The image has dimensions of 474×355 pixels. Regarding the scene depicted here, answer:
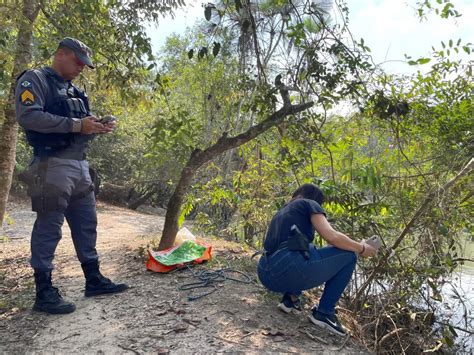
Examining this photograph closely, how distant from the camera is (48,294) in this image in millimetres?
3021

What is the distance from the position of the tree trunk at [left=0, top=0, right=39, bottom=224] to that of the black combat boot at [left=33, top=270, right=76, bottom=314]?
2.28 metres

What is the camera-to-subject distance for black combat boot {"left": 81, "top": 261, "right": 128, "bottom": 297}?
3.32 m

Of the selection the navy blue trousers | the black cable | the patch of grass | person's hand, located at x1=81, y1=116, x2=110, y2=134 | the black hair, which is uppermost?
person's hand, located at x1=81, y1=116, x2=110, y2=134

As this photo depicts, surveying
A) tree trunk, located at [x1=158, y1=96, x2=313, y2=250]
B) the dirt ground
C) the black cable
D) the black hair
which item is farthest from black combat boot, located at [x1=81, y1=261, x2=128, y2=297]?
the black hair

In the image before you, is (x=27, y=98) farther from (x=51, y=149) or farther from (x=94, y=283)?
(x=94, y=283)

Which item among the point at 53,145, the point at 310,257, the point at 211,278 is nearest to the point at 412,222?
the point at 310,257

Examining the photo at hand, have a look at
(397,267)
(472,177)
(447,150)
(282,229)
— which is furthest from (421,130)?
(282,229)

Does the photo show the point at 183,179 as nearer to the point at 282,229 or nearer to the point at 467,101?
the point at 282,229

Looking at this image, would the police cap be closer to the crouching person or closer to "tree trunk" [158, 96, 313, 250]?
"tree trunk" [158, 96, 313, 250]

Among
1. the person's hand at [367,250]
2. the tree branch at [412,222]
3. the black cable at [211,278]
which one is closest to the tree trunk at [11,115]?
the black cable at [211,278]

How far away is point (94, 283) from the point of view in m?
3.35

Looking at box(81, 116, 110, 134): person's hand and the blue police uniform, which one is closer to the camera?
the blue police uniform

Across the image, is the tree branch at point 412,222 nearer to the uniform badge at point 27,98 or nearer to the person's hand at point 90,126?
the person's hand at point 90,126

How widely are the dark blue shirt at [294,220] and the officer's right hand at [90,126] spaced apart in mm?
1391
